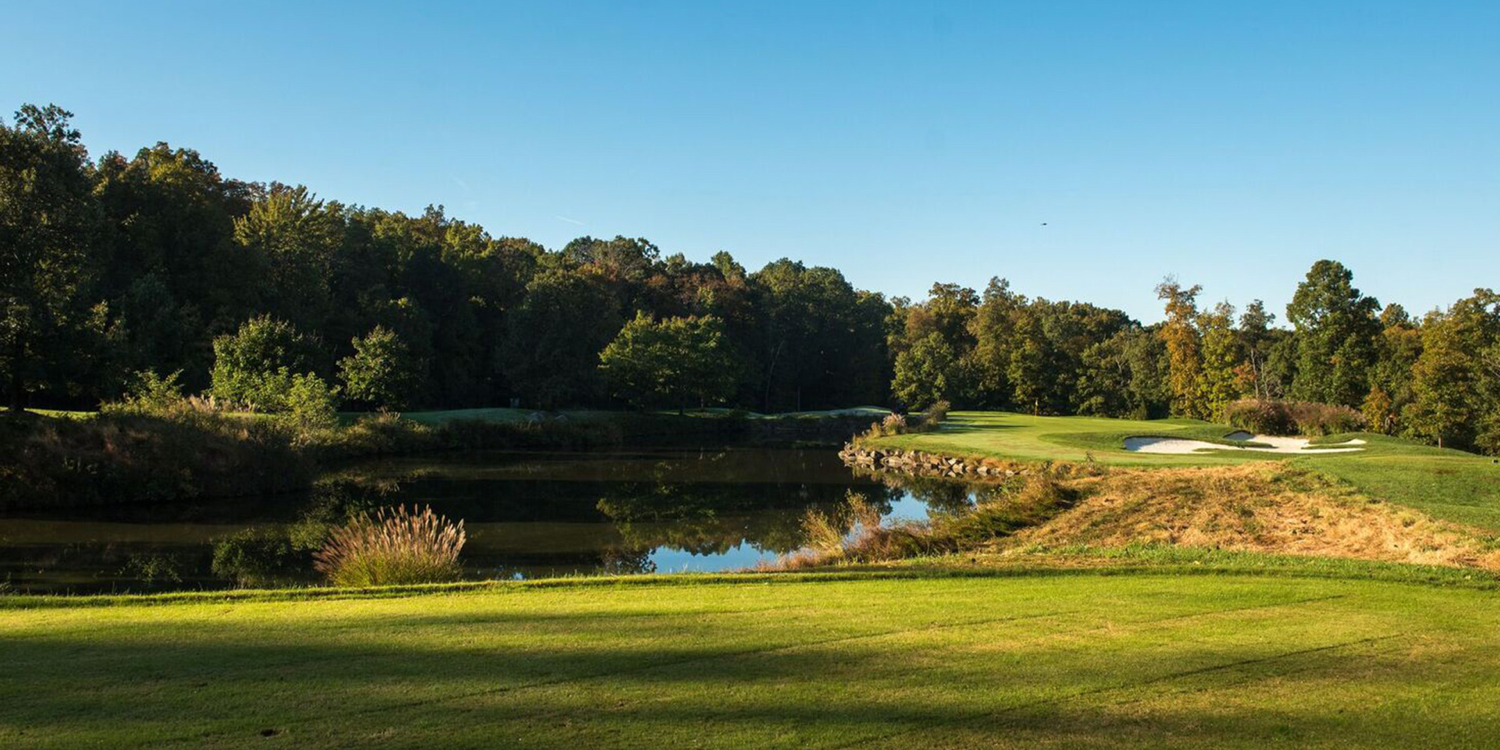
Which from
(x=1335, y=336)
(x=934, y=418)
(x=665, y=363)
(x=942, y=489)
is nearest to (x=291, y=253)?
(x=665, y=363)

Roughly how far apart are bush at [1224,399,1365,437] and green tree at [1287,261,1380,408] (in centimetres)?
521

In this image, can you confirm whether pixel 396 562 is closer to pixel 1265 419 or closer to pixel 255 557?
pixel 255 557

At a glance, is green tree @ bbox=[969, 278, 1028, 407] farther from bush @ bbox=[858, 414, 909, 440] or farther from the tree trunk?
the tree trunk

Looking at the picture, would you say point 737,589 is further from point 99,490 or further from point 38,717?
point 99,490

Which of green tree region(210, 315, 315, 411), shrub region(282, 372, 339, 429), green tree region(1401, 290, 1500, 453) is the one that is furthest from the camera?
green tree region(1401, 290, 1500, 453)

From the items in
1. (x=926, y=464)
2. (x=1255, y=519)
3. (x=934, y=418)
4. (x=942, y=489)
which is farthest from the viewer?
(x=934, y=418)

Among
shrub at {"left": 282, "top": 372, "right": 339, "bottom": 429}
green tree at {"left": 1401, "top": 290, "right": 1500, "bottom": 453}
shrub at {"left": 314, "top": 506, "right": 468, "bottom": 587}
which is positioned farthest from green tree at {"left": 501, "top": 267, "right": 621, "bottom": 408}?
shrub at {"left": 314, "top": 506, "right": 468, "bottom": 587}

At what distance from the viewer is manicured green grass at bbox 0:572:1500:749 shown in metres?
4.21

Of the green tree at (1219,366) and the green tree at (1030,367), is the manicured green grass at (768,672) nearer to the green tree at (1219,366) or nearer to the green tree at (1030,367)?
the green tree at (1219,366)

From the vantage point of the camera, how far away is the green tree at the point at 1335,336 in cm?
4262

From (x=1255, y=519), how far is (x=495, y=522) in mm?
14630

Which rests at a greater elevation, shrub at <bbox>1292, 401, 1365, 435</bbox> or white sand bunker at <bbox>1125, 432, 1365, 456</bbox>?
shrub at <bbox>1292, 401, 1365, 435</bbox>

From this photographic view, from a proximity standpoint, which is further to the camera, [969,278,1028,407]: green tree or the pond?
[969,278,1028,407]: green tree

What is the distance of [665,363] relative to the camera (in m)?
53.6
